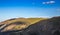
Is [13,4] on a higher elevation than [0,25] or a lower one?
higher

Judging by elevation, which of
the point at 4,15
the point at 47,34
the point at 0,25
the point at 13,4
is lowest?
the point at 47,34

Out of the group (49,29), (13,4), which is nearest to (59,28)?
(49,29)

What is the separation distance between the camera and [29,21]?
2.94m

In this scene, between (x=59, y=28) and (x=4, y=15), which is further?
(x=4, y=15)

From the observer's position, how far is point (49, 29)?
2818 millimetres

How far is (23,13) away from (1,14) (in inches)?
16.7

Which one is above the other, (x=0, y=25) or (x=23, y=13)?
(x=23, y=13)

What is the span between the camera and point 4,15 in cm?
303

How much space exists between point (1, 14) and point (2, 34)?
0.38 m

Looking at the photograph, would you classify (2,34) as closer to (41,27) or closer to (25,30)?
(25,30)

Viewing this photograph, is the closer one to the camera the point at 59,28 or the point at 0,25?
the point at 59,28

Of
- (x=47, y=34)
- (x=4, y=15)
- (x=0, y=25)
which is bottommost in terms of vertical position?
(x=47, y=34)

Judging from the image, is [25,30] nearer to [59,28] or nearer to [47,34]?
[47,34]

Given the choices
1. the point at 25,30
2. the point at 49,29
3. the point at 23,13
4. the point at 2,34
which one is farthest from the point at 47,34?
the point at 2,34
